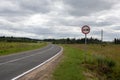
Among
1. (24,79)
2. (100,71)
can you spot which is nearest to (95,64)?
(100,71)

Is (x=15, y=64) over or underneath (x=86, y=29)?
underneath

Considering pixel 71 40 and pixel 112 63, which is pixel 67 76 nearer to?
pixel 112 63

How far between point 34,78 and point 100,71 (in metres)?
7.28

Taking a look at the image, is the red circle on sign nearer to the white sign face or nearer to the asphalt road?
the white sign face

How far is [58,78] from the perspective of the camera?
14188mm

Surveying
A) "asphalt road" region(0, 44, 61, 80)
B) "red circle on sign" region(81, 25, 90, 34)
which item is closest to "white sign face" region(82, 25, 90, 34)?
"red circle on sign" region(81, 25, 90, 34)

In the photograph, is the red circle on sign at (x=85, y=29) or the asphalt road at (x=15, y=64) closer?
the asphalt road at (x=15, y=64)

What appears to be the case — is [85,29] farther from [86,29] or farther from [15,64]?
[15,64]

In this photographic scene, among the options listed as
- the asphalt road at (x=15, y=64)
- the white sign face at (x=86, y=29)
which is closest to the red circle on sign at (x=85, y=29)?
the white sign face at (x=86, y=29)

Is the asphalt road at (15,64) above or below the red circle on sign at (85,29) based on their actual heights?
below

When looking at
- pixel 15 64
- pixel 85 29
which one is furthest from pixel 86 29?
pixel 15 64

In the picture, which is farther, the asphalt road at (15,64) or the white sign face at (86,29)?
the white sign face at (86,29)

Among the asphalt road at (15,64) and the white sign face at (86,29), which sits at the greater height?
the white sign face at (86,29)

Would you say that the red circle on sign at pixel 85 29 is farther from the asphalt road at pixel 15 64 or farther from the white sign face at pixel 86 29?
the asphalt road at pixel 15 64
